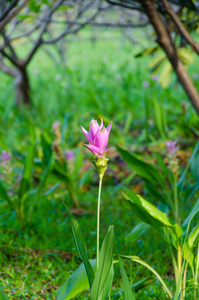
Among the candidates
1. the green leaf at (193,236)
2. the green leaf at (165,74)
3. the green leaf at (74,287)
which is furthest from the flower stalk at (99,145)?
the green leaf at (165,74)

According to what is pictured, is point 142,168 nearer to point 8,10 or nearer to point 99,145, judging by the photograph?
point 99,145

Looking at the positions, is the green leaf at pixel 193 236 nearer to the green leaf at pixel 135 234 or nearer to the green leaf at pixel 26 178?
the green leaf at pixel 135 234

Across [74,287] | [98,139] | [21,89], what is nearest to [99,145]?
[98,139]

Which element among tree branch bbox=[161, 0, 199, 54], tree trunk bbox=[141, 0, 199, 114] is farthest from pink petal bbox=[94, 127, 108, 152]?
tree trunk bbox=[141, 0, 199, 114]

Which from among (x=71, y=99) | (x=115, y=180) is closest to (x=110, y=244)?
(x=115, y=180)

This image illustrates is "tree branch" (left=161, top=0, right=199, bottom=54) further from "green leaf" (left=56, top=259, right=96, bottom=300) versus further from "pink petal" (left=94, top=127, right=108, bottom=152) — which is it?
"green leaf" (left=56, top=259, right=96, bottom=300)

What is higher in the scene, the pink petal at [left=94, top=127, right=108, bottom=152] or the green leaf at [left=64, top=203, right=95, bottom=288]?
the pink petal at [left=94, top=127, right=108, bottom=152]
